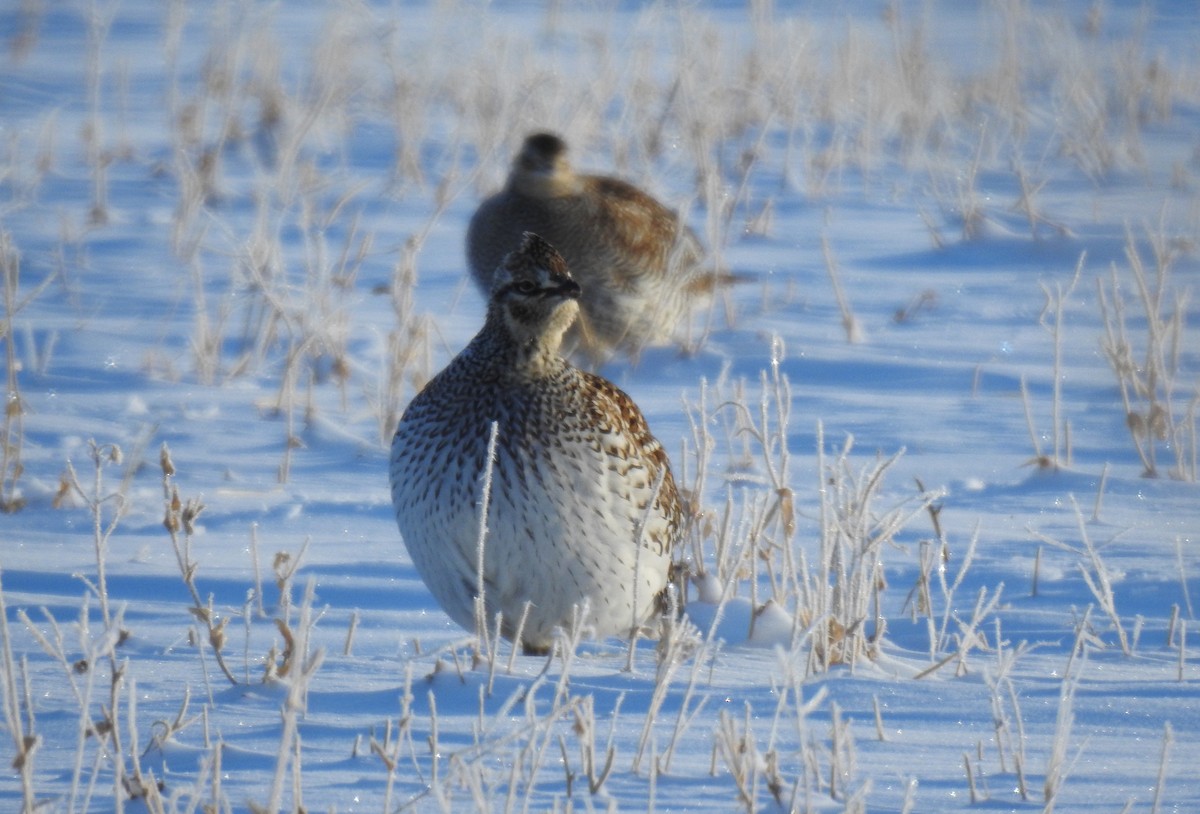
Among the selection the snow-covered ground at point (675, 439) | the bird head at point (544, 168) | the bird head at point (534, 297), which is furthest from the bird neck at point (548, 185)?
Result: the bird head at point (534, 297)

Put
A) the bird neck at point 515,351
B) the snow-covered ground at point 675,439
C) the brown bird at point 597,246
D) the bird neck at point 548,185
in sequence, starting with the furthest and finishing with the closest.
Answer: the bird neck at point 548,185, the brown bird at point 597,246, the bird neck at point 515,351, the snow-covered ground at point 675,439

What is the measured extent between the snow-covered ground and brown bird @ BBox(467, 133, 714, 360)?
0.63 ft

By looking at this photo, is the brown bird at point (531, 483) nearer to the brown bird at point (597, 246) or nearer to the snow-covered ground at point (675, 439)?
the snow-covered ground at point (675, 439)

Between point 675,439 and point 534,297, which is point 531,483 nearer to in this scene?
point 534,297

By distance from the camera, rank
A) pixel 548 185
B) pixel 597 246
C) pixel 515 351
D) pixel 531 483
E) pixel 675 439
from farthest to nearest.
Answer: pixel 548 185 → pixel 597 246 → pixel 675 439 → pixel 515 351 → pixel 531 483

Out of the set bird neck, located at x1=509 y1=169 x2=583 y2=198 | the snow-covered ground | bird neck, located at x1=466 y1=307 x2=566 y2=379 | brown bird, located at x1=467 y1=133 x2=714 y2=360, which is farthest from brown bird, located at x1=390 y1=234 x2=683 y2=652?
bird neck, located at x1=509 y1=169 x2=583 y2=198

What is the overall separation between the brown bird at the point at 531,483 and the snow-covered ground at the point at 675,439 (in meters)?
0.17

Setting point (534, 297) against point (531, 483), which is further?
point (534, 297)

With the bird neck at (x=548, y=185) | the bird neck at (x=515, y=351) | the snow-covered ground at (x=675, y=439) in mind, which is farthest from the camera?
the bird neck at (x=548, y=185)

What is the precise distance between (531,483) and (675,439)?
2375mm

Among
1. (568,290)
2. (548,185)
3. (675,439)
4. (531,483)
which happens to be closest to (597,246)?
(548,185)

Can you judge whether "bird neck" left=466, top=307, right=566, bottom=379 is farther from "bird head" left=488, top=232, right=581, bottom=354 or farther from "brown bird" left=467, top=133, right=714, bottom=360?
"brown bird" left=467, top=133, right=714, bottom=360

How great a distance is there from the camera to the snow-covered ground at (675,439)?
2.96m

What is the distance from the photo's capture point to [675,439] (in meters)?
6.11
